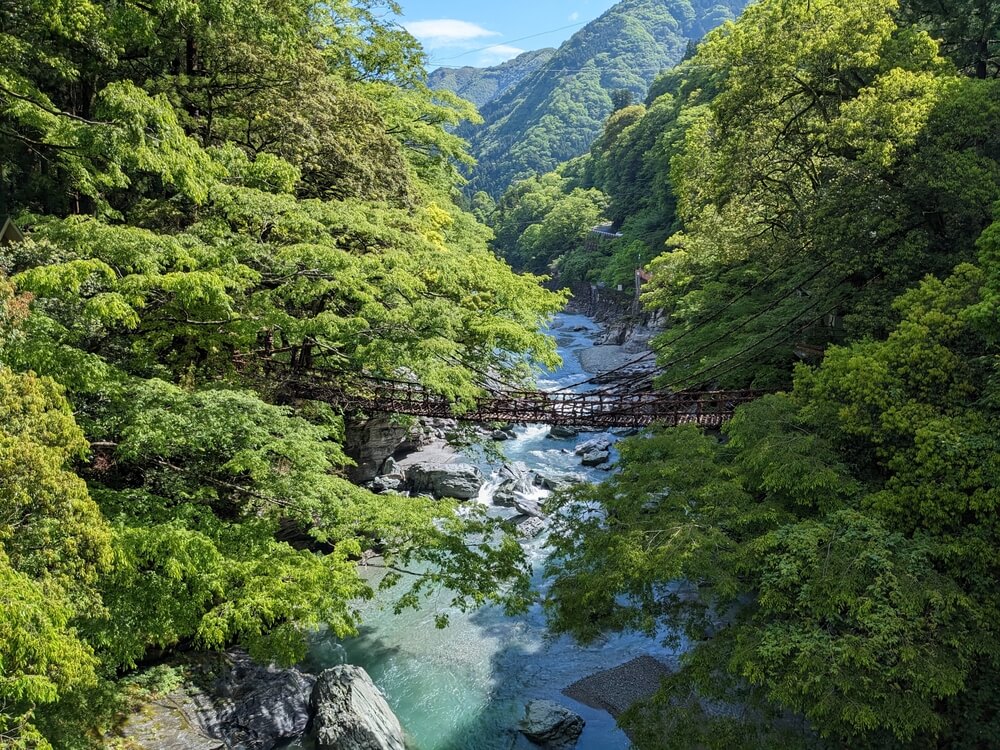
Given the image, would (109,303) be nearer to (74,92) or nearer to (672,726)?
(74,92)

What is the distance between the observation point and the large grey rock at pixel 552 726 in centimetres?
868

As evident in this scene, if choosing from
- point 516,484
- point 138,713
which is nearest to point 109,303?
point 138,713

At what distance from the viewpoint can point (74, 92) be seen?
1005cm

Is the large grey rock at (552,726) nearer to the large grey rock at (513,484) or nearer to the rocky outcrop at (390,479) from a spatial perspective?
the large grey rock at (513,484)

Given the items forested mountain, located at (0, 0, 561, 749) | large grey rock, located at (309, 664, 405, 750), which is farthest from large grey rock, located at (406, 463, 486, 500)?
large grey rock, located at (309, 664, 405, 750)

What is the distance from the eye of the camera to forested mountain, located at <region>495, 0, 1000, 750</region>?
586 cm

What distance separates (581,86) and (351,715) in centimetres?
13121

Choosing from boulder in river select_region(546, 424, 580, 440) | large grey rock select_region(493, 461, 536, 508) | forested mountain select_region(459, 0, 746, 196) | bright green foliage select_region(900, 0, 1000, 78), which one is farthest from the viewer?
forested mountain select_region(459, 0, 746, 196)

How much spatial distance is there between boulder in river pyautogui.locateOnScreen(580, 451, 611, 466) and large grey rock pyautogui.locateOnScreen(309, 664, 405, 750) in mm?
10719

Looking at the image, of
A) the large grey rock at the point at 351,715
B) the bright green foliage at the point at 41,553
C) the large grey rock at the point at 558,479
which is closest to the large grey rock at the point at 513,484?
the large grey rock at the point at 558,479

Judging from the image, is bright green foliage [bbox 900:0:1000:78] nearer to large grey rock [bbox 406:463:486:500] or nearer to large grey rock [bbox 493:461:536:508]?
large grey rock [bbox 493:461:536:508]

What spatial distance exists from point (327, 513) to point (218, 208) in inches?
202

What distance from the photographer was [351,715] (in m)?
8.26

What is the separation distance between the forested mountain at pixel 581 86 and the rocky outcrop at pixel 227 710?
332ft
